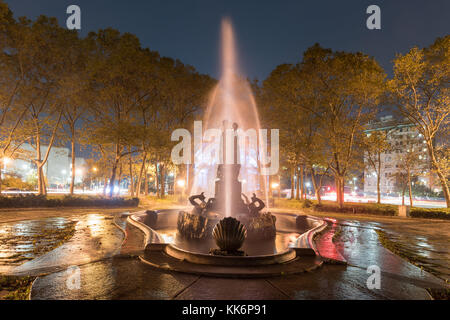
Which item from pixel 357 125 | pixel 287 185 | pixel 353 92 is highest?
pixel 353 92

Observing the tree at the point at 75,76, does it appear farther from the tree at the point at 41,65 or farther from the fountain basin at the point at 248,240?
the fountain basin at the point at 248,240

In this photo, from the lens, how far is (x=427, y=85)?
85.0 feet

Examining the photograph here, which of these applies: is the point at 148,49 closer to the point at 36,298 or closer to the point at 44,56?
the point at 44,56

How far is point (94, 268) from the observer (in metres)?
6.73

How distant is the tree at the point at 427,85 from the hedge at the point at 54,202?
2870 cm

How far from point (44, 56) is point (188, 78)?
1538cm

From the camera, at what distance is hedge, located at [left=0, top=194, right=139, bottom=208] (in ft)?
70.8

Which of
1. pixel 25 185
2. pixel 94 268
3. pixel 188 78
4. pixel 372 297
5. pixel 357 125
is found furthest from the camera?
pixel 25 185

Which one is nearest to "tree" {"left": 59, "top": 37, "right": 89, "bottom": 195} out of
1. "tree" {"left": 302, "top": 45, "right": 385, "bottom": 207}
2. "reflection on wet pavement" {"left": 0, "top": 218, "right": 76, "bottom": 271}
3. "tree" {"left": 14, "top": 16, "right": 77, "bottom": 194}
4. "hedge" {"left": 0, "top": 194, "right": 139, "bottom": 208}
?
"tree" {"left": 14, "top": 16, "right": 77, "bottom": 194}

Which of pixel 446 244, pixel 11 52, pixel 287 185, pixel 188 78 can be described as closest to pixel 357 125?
pixel 446 244

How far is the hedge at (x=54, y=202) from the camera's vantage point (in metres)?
21.6

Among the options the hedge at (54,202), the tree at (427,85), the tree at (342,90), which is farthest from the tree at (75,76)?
the tree at (427,85)

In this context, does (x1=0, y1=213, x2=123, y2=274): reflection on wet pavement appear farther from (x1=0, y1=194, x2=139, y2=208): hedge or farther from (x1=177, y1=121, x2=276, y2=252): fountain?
(x1=0, y1=194, x2=139, y2=208): hedge

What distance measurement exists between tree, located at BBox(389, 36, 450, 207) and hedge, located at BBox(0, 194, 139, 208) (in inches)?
1130
